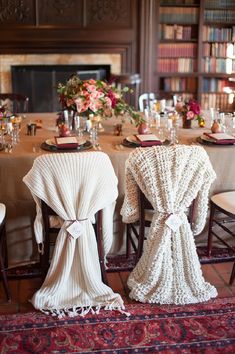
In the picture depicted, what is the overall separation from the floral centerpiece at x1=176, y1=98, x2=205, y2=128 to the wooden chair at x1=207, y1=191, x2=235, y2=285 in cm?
74

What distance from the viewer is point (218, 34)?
598cm

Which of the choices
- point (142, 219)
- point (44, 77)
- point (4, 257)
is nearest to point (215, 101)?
point (44, 77)

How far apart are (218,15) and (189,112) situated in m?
2.97

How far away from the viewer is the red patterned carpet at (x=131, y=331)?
229 cm

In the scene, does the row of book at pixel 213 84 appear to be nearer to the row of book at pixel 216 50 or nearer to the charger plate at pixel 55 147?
the row of book at pixel 216 50

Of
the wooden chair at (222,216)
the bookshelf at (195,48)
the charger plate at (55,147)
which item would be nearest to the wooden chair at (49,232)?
the charger plate at (55,147)

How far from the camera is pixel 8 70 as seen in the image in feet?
19.2

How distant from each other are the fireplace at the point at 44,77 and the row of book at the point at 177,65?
693 millimetres

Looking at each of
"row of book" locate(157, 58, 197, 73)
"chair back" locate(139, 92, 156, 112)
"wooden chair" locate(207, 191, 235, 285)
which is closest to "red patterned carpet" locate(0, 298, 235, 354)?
"wooden chair" locate(207, 191, 235, 285)

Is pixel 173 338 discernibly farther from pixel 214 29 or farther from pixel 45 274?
pixel 214 29

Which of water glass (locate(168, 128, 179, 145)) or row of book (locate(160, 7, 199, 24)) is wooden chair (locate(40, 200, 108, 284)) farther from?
row of book (locate(160, 7, 199, 24))

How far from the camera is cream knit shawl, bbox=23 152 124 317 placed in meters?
2.43

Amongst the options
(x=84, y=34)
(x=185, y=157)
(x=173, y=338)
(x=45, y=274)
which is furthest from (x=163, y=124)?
(x=84, y=34)

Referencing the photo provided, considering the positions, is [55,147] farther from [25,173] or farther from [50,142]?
[25,173]
